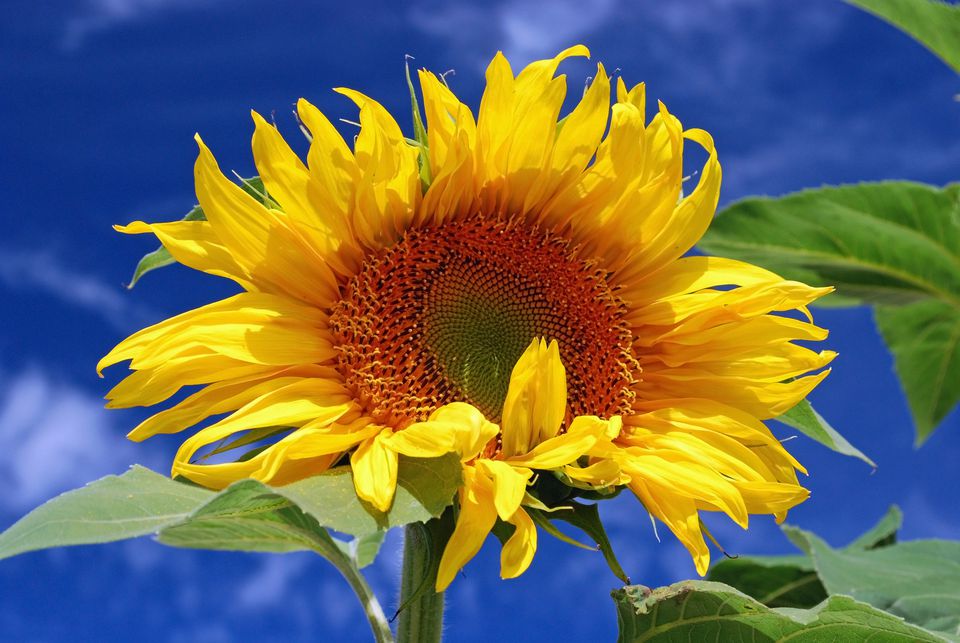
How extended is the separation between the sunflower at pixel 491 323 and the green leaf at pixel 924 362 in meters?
3.51

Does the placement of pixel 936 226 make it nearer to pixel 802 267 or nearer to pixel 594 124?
pixel 802 267

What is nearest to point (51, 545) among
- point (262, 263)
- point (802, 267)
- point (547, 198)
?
point (262, 263)

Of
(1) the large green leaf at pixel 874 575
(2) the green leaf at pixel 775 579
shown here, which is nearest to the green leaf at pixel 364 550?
(1) the large green leaf at pixel 874 575

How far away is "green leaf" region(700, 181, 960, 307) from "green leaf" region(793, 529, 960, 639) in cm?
125

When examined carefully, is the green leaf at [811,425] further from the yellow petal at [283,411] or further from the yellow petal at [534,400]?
the yellow petal at [283,411]

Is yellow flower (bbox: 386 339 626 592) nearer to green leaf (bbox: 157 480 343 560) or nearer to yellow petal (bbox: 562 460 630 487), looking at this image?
yellow petal (bbox: 562 460 630 487)

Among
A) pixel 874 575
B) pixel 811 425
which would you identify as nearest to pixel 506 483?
pixel 811 425

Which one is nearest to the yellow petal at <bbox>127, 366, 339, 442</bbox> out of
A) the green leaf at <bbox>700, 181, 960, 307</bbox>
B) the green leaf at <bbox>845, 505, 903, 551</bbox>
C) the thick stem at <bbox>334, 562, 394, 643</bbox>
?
the thick stem at <bbox>334, 562, 394, 643</bbox>

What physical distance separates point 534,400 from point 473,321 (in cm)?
31

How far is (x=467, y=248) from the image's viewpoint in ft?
6.64

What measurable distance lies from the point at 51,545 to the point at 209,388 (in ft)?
1.47

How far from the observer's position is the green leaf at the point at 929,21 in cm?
373

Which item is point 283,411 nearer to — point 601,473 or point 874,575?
point 601,473

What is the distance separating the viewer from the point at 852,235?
14.5 ft
